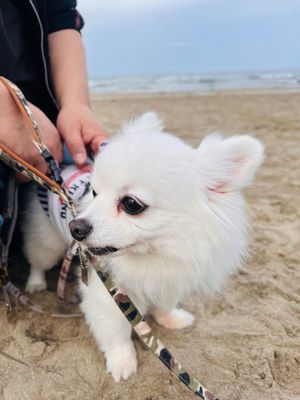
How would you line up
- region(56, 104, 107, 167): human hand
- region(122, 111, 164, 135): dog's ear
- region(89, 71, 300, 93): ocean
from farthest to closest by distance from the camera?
region(89, 71, 300, 93): ocean, region(56, 104, 107, 167): human hand, region(122, 111, 164, 135): dog's ear

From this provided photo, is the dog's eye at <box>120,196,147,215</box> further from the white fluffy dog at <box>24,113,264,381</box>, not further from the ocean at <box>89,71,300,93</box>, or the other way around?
the ocean at <box>89,71,300,93</box>

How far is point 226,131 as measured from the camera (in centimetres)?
591

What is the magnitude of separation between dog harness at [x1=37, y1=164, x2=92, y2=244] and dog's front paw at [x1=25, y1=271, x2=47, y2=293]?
37cm

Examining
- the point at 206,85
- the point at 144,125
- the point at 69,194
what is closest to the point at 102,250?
the point at 69,194

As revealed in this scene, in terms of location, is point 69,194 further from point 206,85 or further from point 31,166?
point 206,85

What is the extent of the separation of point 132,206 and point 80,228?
17 centimetres

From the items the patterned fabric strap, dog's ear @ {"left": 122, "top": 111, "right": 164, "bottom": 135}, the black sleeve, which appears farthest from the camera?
the black sleeve

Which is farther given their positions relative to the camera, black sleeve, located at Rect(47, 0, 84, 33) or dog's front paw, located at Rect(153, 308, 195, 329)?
black sleeve, located at Rect(47, 0, 84, 33)

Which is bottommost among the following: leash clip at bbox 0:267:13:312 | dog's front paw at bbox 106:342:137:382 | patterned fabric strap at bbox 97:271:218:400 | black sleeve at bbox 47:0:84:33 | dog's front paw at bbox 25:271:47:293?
dog's front paw at bbox 25:271:47:293

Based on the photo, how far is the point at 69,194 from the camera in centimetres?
158

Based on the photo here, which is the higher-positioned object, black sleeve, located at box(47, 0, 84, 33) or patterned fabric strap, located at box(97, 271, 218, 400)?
black sleeve, located at box(47, 0, 84, 33)

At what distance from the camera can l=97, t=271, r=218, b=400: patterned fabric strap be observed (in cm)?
120

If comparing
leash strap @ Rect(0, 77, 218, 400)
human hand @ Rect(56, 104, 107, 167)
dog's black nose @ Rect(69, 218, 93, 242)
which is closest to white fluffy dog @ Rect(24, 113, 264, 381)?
dog's black nose @ Rect(69, 218, 93, 242)

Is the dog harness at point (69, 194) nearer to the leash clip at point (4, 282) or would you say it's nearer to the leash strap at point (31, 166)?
the leash strap at point (31, 166)
